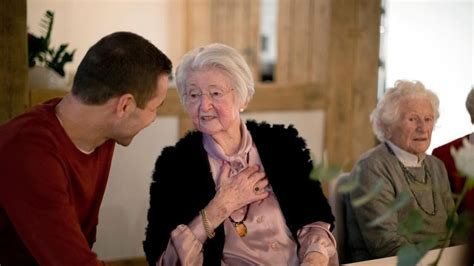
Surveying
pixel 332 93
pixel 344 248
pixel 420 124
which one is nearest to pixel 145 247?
pixel 344 248

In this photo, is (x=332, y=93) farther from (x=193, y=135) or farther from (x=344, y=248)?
(x=193, y=135)

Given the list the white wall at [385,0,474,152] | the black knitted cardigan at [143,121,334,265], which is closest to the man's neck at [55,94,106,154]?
the black knitted cardigan at [143,121,334,265]

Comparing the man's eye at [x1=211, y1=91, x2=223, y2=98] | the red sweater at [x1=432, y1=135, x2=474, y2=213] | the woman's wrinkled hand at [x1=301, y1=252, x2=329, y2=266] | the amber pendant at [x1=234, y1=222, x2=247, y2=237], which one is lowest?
the woman's wrinkled hand at [x1=301, y1=252, x2=329, y2=266]

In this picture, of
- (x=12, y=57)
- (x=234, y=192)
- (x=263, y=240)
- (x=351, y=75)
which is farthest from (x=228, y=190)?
(x=351, y=75)

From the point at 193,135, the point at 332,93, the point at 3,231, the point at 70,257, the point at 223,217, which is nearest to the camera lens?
the point at 70,257

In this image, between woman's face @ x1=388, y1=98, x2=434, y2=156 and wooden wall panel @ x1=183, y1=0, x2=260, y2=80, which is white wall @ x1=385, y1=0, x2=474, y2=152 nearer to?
wooden wall panel @ x1=183, y1=0, x2=260, y2=80

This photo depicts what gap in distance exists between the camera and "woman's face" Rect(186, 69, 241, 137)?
191 centimetres

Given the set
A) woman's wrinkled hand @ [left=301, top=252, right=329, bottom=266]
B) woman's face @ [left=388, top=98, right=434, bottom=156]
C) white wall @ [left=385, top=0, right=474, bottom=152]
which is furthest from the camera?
white wall @ [left=385, top=0, right=474, bottom=152]

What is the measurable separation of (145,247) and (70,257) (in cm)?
45

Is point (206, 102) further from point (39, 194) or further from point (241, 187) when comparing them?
point (39, 194)

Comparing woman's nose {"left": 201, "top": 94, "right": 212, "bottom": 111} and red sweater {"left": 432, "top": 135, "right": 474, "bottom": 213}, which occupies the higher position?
woman's nose {"left": 201, "top": 94, "right": 212, "bottom": 111}

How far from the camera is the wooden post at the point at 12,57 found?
2.60 meters

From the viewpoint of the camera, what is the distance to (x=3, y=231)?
154 centimetres

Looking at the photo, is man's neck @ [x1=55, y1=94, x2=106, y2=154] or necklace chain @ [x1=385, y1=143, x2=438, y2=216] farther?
necklace chain @ [x1=385, y1=143, x2=438, y2=216]
